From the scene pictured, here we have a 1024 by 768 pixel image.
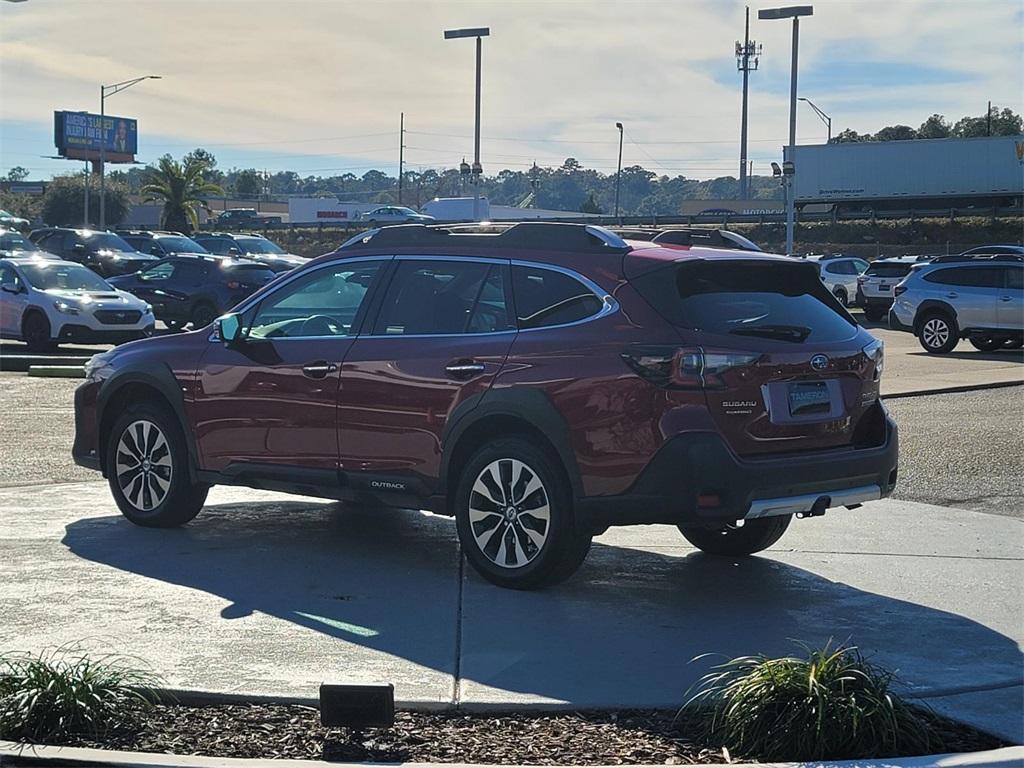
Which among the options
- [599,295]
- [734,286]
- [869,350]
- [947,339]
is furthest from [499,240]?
[947,339]

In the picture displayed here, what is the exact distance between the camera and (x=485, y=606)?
6949 mm

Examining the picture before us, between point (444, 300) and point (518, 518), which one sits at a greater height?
point (444, 300)

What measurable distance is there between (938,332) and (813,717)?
21.1 meters

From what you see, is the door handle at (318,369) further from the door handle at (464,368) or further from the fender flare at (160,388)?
the fender flare at (160,388)

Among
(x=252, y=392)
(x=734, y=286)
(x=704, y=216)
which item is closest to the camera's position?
(x=734, y=286)

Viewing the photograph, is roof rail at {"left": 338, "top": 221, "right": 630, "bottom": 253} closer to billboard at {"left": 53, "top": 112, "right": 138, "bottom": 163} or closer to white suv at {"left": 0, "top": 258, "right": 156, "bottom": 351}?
white suv at {"left": 0, "top": 258, "right": 156, "bottom": 351}

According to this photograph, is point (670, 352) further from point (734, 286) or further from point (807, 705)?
point (807, 705)

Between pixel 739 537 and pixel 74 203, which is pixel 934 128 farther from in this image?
pixel 739 537

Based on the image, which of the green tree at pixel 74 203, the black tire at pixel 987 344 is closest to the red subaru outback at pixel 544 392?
the black tire at pixel 987 344

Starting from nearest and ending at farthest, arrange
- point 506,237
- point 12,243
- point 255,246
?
point 506,237
point 12,243
point 255,246

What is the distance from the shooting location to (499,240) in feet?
25.1

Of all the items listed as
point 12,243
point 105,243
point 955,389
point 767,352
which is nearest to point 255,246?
point 105,243

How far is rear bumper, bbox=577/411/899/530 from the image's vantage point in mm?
6590

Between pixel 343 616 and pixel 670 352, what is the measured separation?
201 cm
